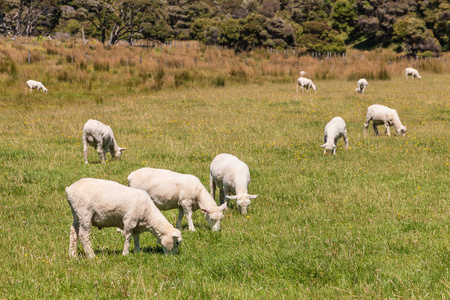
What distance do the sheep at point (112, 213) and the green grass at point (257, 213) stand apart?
10.5 inches

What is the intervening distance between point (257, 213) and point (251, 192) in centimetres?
130

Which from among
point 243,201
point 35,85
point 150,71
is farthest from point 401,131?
point 35,85

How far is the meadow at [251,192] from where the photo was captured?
175 inches

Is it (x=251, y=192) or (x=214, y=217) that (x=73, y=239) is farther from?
(x=251, y=192)

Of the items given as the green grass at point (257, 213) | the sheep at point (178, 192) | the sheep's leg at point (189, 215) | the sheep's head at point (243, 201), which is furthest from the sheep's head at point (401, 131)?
the sheep's leg at point (189, 215)

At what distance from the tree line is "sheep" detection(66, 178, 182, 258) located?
4350 centimetres

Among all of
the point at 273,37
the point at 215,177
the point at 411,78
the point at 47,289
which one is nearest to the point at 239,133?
the point at 215,177

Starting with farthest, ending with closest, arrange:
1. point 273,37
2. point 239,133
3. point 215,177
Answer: point 273,37, point 239,133, point 215,177

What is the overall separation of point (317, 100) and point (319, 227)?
17049 millimetres

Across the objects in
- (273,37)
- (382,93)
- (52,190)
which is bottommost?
(52,190)

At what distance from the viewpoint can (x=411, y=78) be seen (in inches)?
1314

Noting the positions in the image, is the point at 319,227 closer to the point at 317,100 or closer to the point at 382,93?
the point at 317,100

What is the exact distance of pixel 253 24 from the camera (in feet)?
169

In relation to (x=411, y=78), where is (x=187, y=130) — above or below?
below
